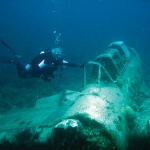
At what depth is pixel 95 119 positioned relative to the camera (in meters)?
5.32

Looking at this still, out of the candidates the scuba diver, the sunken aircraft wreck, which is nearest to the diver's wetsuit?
the scuba diver

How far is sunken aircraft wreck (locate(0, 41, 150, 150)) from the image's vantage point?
4891 millimetres

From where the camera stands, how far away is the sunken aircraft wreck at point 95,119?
4.89 m

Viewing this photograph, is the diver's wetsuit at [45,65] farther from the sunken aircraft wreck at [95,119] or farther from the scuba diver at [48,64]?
the sunken aircraft wreck at [95,119]

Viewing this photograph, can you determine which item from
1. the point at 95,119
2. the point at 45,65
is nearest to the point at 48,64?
the point at 45,65

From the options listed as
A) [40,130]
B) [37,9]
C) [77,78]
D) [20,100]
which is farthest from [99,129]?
[37,9]

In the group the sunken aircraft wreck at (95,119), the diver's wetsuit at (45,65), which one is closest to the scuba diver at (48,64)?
the diver's wetsuit at (45,65)

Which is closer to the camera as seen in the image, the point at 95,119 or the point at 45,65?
the point at 95,119

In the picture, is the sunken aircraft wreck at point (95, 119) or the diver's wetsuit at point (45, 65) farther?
the diver's wetsuit at point (45, 65)

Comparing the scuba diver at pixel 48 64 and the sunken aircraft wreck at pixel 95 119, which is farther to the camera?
the scuba diver at pixel 48 64

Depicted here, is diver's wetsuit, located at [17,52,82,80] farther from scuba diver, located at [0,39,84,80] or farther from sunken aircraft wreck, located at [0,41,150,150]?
sunken aircraft wreck, located at [0,41,150,150]

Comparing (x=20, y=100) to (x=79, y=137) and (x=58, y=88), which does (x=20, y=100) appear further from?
(x=79, y=137)

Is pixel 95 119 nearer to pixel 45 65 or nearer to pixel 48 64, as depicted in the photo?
pixel 48 64

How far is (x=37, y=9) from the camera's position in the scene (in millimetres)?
152625
